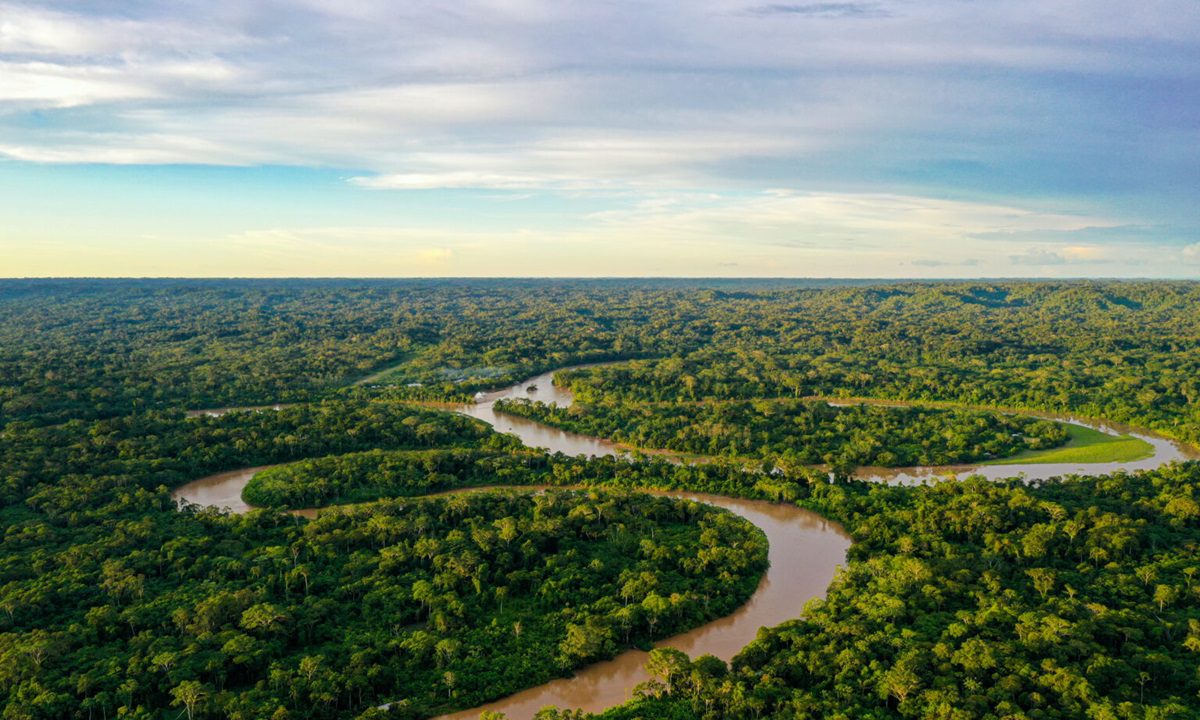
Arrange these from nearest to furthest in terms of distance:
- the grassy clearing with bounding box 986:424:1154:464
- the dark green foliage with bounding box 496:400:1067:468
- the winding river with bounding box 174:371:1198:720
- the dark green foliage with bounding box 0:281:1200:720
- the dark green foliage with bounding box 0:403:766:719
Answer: the dark green foliage with bounding box 0:281:1200:720 < the dark green foliage with bounding box 0:403:766:719 < the winding river with bounding box 174:371:1198:720 < the dark green foliage with bounding box 496:400:1067:468 < the grassy clearing with bounding box 986:424:1154:464

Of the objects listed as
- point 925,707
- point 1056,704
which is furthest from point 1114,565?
point 925,707

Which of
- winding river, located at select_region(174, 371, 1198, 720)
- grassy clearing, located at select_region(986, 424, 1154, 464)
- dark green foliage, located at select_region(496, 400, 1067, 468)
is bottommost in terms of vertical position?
winding river, located at select_region(174, 371, 1198, 720)

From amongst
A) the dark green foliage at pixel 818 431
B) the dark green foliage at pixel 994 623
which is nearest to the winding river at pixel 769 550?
the dark green foliage at pixel 818 431

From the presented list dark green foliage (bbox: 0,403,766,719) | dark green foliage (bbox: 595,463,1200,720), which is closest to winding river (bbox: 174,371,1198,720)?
dark green foliage (bbox: 0,403,766,719)

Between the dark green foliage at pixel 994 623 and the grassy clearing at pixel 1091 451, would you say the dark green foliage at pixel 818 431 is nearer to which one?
the grassy clearing at pixel 1091 451

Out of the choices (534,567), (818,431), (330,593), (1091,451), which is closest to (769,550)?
(534,567)

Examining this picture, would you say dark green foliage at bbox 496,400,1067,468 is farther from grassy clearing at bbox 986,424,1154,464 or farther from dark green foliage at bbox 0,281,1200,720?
grassy clearing at bbox 986,424,1154,464
